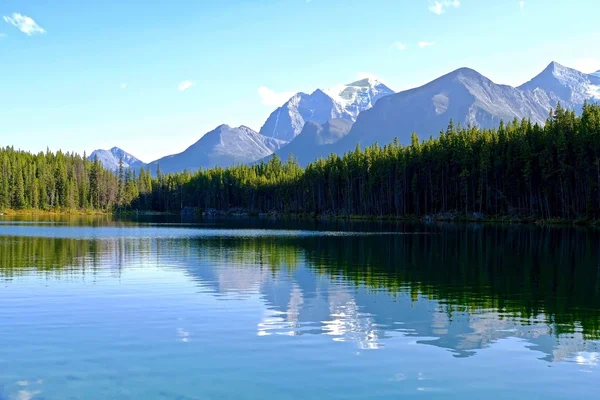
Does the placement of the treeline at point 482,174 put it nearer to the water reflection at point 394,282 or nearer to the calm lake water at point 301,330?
the water reflection at point 394,282

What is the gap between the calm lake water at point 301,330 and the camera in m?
14.1

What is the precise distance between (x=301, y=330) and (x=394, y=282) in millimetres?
12494

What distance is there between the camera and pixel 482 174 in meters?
113

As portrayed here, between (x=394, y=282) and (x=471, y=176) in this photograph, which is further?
(x=471, y=176)

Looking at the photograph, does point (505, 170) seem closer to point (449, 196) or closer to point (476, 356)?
point (449, 196)

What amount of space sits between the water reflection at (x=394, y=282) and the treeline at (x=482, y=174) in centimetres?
4109

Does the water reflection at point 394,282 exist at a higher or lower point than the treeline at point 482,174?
lower

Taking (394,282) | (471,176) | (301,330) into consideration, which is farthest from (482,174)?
(301,330)

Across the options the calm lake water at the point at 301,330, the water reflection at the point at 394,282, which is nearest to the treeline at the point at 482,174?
the water reflection at the point at 394,282

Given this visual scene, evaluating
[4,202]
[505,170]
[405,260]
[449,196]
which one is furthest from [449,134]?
[4,202]

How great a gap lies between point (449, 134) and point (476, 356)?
120 meters

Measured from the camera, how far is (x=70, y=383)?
14078 mm

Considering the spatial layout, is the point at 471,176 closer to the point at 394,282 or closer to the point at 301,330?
the point at 394,282

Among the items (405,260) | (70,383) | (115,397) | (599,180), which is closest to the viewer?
(115,397)
